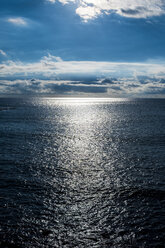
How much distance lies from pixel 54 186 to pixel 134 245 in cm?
1405

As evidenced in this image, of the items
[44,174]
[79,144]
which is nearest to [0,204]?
[44,174]

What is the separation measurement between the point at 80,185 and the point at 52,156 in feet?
51.0

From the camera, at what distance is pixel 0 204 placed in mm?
24703

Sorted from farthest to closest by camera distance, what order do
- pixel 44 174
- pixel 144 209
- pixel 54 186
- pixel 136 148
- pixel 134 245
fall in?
1. pixel 136 148
2. pixel 44 174
3. pixel 54 186
4. pixel 144 209
5. pixel 134 245

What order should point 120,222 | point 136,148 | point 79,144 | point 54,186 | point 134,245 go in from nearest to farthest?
point 134,245 < point 120,222 < point 54,186 < point 136,148 < point 79,144

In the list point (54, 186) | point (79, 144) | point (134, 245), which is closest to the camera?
point (134, 245)

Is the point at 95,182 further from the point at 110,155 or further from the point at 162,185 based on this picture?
the point at 110,155

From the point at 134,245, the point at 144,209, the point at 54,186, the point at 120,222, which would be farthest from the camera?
the point at 54,186

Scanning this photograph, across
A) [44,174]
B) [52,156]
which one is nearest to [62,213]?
[44,174]

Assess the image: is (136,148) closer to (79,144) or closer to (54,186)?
(79,144)

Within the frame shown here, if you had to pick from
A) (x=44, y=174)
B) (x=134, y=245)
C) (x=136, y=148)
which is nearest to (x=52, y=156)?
(x=44, y=174)

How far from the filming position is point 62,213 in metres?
23.4

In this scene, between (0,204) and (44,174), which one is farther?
(44,174)

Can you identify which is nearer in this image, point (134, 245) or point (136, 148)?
point (134, 245)
